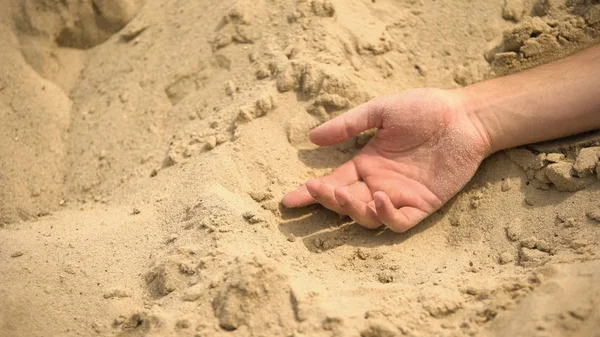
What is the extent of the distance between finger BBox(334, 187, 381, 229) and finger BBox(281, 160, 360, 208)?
0.13 meters

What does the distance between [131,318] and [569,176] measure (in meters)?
1.40

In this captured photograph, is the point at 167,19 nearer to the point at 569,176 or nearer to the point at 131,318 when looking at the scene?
the point at 131,318

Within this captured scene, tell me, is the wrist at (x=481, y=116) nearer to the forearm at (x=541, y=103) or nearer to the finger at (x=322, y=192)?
the forearm at (x=541, y=103)

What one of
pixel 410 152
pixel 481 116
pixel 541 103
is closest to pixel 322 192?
pixel 410 152

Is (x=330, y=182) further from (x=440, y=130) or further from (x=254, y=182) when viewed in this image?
(x=440, y=130)

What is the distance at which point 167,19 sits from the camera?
2.54 meters

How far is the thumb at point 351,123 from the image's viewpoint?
1.96 m

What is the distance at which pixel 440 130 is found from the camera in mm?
1958

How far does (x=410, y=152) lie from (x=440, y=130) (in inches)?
5.1

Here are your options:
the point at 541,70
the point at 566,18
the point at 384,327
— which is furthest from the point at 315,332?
the point at 566,18

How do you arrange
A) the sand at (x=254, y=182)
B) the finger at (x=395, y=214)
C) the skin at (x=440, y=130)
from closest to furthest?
1. the sand at (x=254, y=182)
2. the finger at (x=395, y=214)
3. the skin at (x=440, y=130)

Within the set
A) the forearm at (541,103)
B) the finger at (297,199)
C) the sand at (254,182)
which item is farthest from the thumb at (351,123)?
the forearm at (541,103)

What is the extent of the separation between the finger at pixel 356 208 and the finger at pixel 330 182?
5.0 inches

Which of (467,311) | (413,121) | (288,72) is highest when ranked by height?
(288,72)
